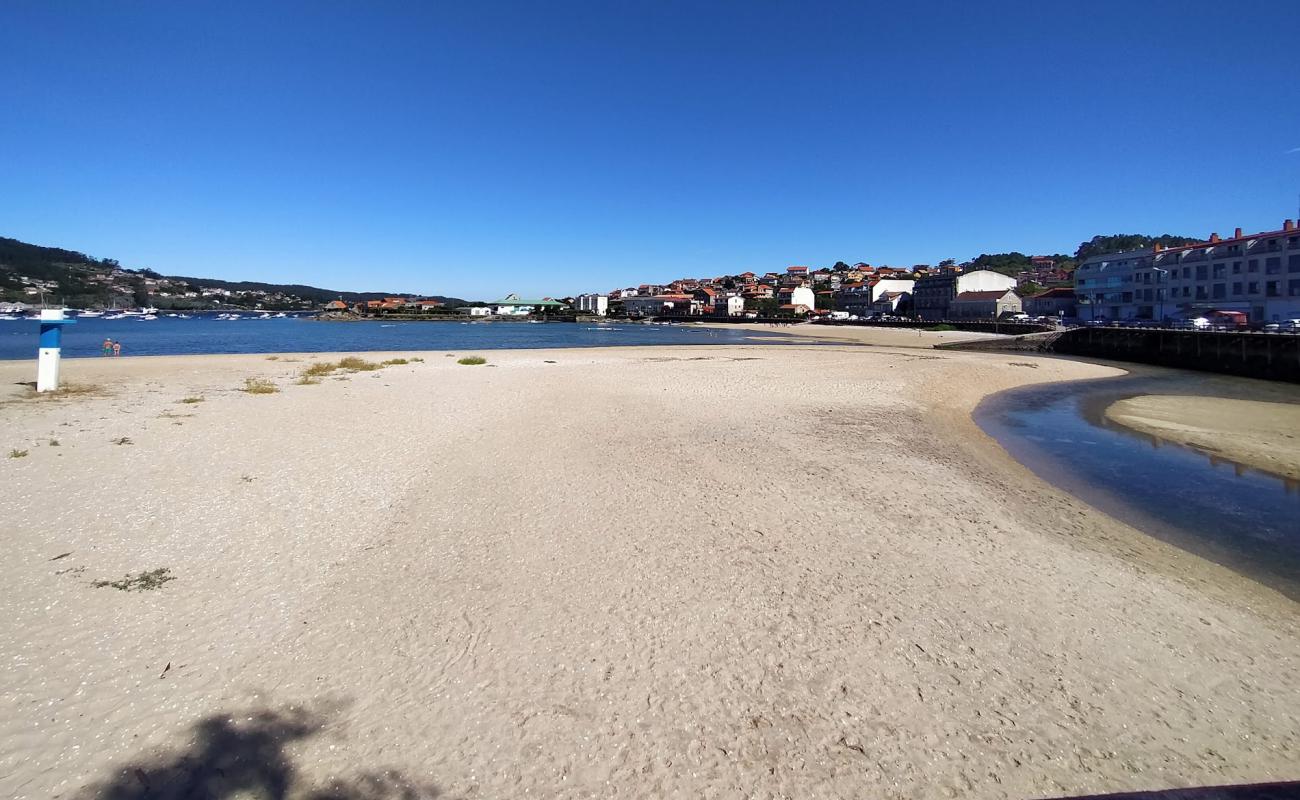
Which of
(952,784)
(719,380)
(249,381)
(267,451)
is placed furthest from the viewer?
(719,380)

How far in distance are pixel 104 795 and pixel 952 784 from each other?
3.74 m

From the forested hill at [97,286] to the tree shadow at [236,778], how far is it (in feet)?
547

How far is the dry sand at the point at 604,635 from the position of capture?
2.88 meters

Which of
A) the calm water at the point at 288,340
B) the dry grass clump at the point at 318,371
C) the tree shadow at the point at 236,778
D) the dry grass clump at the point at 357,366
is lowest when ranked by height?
the tree shadow at the point at 236,778

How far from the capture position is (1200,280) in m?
53.0

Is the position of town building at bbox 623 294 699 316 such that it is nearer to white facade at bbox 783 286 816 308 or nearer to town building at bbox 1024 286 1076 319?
white facade at bbox 783 286 816 308

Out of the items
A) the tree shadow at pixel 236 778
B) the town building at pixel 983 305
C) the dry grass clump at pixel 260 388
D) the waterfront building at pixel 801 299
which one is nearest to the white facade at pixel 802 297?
the waterfront building at pixel 801 299

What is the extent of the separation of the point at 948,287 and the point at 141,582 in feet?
326

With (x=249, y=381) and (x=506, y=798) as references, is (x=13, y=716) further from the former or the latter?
(x=249, y=381)

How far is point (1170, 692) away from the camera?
11.9ft

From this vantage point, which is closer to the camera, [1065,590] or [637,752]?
[637,752]

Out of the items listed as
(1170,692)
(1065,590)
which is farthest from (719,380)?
(1170,692)

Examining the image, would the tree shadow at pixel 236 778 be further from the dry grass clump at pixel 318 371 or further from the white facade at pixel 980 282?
the white facade at pixel 980 282

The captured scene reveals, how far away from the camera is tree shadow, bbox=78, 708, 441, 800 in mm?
2549
